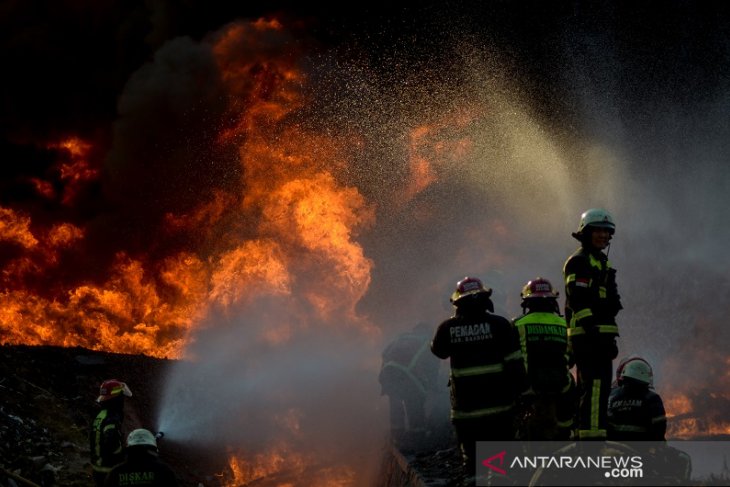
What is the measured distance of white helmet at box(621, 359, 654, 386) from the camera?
260 inches

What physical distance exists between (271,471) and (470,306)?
887cm

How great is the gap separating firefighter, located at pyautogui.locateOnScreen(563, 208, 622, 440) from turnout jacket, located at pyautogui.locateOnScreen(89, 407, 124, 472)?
518cm

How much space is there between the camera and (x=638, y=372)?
6.64 m

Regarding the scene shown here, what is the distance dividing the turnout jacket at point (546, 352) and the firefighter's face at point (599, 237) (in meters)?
0.86

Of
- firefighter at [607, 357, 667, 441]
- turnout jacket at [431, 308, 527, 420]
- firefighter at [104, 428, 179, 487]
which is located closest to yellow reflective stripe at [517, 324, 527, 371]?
turnout jacket at [431, 308, 527, 420]

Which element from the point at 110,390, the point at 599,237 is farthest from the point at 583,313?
the point at 110,390

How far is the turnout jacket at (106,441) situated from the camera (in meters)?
7.48

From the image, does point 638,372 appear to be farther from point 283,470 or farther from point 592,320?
point 283,470

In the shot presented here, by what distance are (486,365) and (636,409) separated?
190cm

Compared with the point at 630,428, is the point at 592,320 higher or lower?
higher

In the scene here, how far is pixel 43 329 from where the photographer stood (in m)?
23.6

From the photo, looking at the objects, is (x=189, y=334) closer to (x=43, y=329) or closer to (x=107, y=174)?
(x=43, y=329)

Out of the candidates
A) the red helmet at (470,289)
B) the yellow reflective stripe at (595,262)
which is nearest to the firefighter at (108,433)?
the red helmet at (470,289)

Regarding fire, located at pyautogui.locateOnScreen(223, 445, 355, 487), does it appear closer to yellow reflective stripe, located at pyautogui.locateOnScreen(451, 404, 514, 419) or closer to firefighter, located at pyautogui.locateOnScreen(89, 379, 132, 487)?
firefighter, located at pyautogui.locateOnScreen(89, 379, 132, 487)
